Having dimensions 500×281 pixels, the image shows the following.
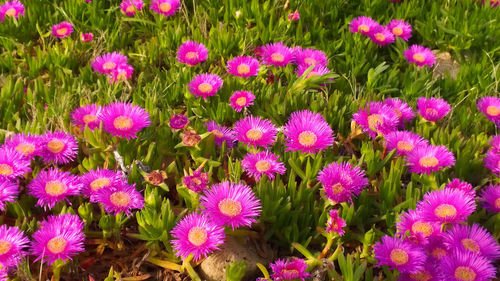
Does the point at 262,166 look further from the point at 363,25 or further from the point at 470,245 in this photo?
the point at 363,25

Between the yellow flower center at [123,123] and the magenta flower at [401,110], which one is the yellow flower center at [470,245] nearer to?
the magenta flower at [401,110]

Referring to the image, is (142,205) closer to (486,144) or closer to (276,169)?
(276,169)

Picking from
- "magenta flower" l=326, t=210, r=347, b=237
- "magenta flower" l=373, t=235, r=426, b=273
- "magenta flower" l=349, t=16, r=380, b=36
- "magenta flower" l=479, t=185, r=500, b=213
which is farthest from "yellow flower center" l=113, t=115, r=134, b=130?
"magenta flower" l=349, t=16, r=380, b=36

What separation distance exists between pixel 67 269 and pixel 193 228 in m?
0.42

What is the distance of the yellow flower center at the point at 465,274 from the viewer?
1586mm

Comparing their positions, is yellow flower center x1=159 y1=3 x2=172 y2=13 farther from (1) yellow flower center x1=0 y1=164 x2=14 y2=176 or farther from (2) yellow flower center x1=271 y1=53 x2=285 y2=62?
(1) yellow flower center x1=0 y1=164 x2=14 y2=176

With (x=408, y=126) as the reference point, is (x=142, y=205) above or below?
above

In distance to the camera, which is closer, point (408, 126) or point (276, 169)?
point (276, 169)

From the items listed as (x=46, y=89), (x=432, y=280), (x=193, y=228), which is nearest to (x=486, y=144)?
(x=432, y=280)

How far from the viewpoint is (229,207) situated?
1.68 meters

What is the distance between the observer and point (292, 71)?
260 cm

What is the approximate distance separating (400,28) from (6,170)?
7.28 feet

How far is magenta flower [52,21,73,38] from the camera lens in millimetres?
2756

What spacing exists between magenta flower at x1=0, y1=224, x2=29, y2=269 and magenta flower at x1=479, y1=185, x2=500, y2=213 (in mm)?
1539
